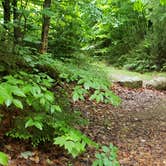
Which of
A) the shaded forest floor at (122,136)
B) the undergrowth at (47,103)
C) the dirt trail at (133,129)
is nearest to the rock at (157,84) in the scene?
the shaded forest floor at (122,136)

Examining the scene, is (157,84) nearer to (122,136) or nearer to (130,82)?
(130,82)

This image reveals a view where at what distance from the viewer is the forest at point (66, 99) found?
2.46 meters

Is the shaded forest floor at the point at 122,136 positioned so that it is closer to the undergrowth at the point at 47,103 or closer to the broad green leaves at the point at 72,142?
the undergrowth at the point at 47,103

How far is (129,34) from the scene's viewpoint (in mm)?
12039

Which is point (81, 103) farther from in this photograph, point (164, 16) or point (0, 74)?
point (164, 16)

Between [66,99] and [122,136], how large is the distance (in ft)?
2.91

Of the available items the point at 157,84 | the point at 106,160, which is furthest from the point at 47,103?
the point at 157,84

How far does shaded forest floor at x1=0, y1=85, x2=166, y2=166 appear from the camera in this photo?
3.08 metres

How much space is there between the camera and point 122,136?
423cm

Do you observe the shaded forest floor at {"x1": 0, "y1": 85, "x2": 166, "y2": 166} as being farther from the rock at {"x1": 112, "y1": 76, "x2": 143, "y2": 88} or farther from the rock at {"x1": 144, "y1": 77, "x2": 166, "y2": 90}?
the rock at {"x1": 144, "y1": 77, "x2": 166, "y2": 90}

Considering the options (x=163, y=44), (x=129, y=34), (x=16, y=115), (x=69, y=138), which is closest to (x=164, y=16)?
(x=163, y=44)

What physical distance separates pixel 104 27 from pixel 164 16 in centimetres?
351

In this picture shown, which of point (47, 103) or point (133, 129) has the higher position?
point (47, 103)

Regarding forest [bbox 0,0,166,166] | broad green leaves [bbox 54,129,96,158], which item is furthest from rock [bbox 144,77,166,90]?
broad green leaves [bbox 54,129,96,158]
